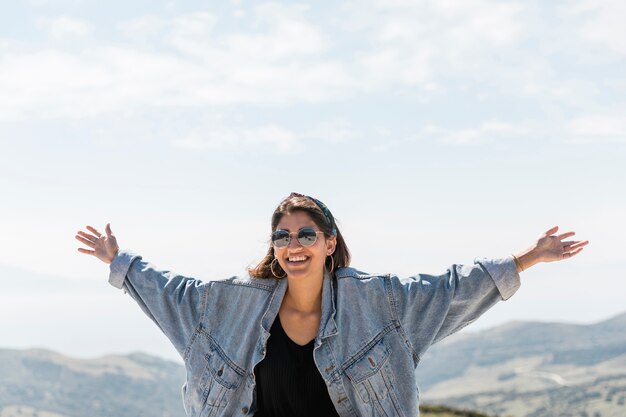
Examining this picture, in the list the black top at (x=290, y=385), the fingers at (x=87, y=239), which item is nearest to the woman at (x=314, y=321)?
the black top at (x=290, y=385)

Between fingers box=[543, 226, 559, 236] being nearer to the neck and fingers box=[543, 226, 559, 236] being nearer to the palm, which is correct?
the palm

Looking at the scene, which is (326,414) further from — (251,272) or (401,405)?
(251,272)

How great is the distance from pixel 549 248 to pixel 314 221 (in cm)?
205

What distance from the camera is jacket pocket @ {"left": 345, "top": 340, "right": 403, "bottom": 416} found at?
6.76m

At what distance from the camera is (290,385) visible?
6719mm

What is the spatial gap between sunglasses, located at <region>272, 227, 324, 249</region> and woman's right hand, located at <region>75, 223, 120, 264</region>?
1.81 metres

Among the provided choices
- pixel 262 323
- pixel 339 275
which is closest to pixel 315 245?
pixel 339 275

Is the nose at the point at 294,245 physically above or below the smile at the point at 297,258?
above

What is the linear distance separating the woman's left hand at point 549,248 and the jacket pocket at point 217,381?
105 inches

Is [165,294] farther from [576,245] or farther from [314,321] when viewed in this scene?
[576,245]

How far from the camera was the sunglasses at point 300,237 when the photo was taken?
7.00m

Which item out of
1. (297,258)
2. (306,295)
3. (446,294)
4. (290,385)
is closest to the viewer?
(290,385)

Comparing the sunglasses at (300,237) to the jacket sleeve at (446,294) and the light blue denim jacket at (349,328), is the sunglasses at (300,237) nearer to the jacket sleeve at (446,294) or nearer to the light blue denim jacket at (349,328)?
the light blue denim jacket at (349,328)

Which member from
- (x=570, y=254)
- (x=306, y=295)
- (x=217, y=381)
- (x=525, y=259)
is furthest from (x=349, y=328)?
(x=570, y=254)
